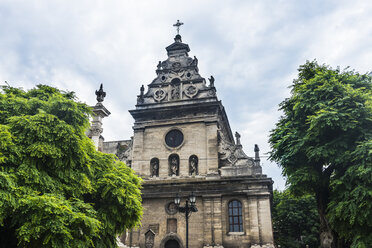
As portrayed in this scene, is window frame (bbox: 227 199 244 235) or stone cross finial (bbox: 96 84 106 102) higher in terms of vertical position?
stone cross finial (bbox: 96 84 106 102)

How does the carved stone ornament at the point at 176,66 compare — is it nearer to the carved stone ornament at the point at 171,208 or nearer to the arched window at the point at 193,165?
the arched window at the point at 193,165

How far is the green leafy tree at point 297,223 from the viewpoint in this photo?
97.2 ft

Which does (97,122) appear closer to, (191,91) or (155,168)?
(155,168)

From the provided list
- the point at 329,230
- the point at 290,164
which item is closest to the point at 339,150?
the point at 290,164

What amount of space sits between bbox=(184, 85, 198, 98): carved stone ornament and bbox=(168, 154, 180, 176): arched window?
5.40 metres

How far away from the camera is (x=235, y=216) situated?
22906 mm

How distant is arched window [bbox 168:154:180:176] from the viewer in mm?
25281

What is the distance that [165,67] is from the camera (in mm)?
29781

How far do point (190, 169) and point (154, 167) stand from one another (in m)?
3.00

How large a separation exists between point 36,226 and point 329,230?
38.8 ft

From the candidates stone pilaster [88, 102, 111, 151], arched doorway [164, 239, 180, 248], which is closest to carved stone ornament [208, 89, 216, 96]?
stone pilaster [88, 102, 111, 151]

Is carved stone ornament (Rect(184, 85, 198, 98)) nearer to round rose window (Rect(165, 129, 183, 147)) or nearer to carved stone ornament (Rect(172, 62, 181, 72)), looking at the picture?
carved stone ornament (Rect(172, 62, 181, 72))

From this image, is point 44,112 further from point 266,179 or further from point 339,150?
point 266,179

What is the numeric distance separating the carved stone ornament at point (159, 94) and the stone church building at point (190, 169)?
0.20 ft
